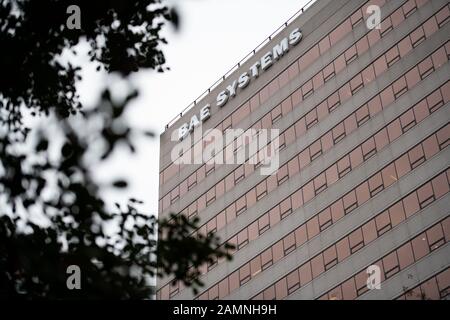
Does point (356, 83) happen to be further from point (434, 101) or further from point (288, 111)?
point (434, 101)

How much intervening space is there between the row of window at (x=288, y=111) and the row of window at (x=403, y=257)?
13.5 meters

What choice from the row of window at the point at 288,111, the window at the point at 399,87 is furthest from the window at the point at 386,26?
the window at the point at 399,87

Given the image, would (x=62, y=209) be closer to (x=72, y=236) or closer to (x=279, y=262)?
(x=72, y=236)

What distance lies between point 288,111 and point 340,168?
831cm

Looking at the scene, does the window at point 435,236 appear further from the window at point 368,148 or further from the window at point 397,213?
the window at point 368,148

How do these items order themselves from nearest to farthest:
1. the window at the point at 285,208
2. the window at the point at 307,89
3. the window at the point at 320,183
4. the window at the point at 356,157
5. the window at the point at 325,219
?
1. the window at the point at 325,219
2. the window at the point at 356,157
3. the window at the point at 320,183
4. the window at the point at 285,208
5. the window at the point at 307,89

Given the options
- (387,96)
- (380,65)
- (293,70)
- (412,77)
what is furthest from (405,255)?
(293,70)

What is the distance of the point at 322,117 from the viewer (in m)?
50.4

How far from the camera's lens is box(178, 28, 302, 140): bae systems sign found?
57.1 m

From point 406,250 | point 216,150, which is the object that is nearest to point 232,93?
point 216,150

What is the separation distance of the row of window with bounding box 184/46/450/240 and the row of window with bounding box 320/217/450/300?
780 cm

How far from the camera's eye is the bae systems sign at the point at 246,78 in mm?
57094

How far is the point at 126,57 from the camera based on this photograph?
45.8 feet

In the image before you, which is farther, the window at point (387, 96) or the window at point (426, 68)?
the window at point (387, 96)
